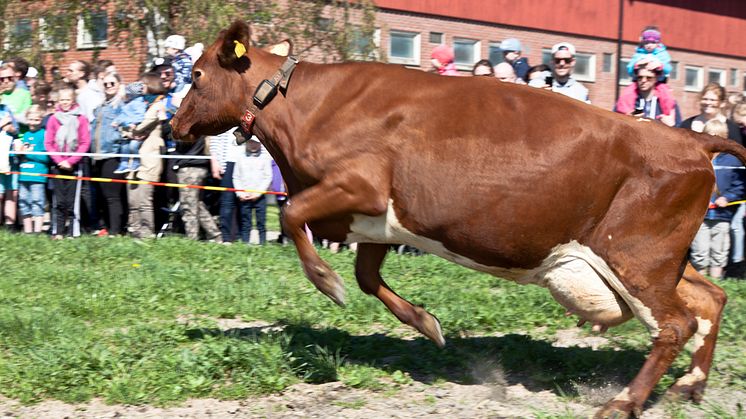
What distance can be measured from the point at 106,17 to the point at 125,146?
24.0 feet

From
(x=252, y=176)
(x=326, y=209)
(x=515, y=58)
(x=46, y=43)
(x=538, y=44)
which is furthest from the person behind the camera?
(x=538, y=44)

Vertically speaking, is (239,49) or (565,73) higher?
(239,49)

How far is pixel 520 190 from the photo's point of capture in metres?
5.21

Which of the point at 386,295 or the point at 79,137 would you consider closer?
the point at 386,295

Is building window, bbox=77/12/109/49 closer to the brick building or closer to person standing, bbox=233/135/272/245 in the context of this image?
the brick building

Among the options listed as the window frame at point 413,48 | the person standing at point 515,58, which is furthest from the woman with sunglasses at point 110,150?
the window frame at point 413,48

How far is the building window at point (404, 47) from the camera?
2764cm

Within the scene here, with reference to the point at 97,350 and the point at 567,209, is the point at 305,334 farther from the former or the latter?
the point at 567,209

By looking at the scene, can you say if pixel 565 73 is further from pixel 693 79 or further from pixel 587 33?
pixel 693 79

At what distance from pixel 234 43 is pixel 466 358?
243 centimetres

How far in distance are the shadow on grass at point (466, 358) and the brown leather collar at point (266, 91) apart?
Result: 1.36 meters

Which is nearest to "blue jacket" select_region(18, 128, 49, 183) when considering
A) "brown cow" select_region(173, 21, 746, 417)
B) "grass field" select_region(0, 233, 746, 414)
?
"grass field" select_region(0, 233, 746, 414)

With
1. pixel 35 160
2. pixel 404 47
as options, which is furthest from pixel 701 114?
pixel 404 47

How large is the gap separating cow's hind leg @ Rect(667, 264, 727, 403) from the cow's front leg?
194 centimetres
